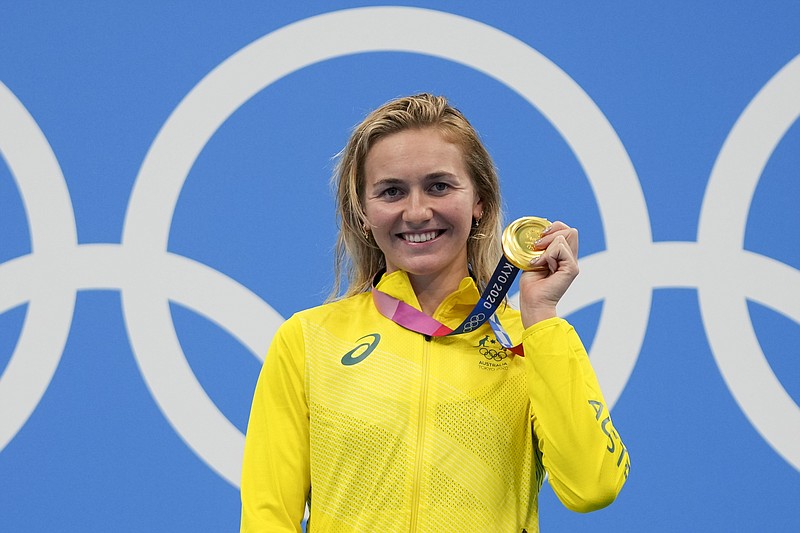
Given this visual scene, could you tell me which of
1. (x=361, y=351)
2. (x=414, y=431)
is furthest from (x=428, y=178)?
(x=414, y=431)

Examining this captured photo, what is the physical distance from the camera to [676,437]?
2.86 metres

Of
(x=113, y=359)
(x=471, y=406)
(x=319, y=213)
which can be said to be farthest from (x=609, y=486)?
(x=113, y=359)

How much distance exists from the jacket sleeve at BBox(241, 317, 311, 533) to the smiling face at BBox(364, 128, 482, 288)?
25 cm

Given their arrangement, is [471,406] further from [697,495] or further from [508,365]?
[697,495]

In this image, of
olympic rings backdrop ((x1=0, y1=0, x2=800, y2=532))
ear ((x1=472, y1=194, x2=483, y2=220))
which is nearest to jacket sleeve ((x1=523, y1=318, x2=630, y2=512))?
ear ((x1=472, y1=194, x2=483, y2=220))

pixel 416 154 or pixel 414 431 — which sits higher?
pixel 416 154

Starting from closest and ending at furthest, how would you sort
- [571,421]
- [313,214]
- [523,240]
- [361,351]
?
[571,421]
[523,240]
[361,351]
[313,214]

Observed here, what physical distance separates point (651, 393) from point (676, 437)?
0.15 meters

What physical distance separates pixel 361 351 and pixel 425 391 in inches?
5.8

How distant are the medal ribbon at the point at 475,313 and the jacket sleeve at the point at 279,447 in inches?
6.9

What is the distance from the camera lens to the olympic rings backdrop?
2.86m

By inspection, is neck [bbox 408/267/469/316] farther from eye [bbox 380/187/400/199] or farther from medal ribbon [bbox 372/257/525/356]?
eye [bbox 380/187/400/199]

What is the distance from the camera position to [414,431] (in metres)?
1.64

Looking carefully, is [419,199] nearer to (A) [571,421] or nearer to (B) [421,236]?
(B) [421,236]
